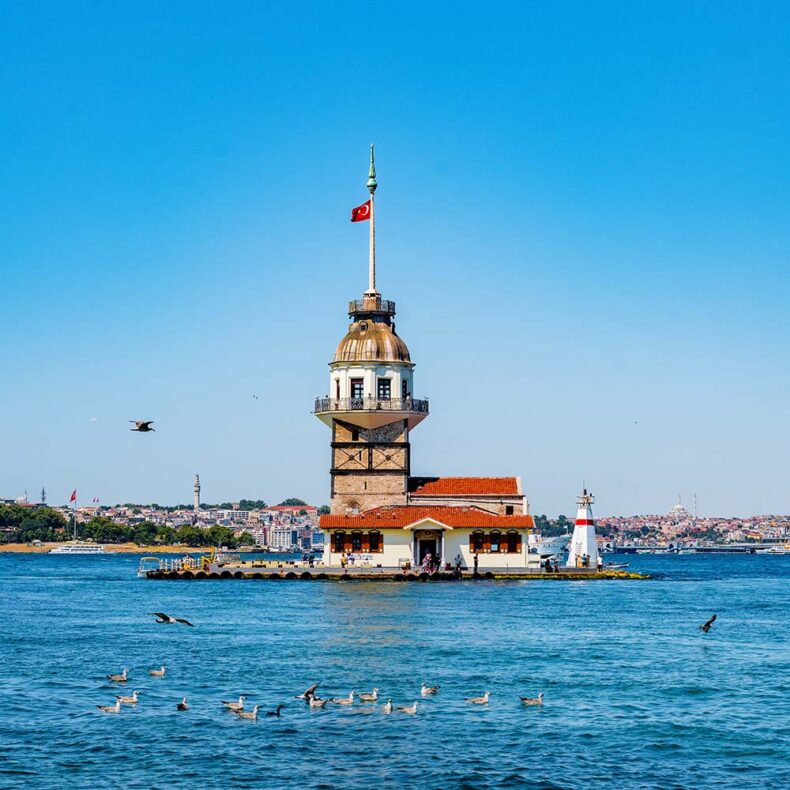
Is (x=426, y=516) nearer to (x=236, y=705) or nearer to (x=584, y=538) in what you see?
(x=584, y=538)

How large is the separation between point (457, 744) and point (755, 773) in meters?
5.71

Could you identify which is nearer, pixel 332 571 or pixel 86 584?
pixel 332 571

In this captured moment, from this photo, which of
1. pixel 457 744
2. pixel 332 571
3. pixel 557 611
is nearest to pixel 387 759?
pixel 457 744

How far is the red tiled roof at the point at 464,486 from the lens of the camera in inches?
3265

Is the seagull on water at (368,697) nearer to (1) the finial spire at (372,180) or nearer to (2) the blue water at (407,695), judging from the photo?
(2) the blue water at (407,695)

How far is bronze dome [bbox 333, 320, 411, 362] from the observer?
273ft

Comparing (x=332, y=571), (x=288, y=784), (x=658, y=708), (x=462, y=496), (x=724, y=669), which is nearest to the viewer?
(x=288, y=784)

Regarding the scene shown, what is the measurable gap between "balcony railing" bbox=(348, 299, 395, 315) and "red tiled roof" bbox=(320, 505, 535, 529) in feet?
43.8

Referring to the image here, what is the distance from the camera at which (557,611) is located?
54688 mm

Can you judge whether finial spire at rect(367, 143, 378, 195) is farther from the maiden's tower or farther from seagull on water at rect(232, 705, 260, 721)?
seagull on water at rect(232, 705, 260, 721)

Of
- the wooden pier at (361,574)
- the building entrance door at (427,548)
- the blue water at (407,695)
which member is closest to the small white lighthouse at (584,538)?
the wooden pier at (361,574)

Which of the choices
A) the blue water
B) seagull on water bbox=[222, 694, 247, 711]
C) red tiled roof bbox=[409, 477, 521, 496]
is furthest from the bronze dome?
seagull on water bbox=[222, 694, 247, 711]

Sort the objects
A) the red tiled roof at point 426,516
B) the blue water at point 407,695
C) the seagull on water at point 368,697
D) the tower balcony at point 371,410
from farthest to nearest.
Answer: the tower balcony at point 371,410
the red tiled roof at point 426,516
the seagull on water at point 368,697
the blue water at point 407,695

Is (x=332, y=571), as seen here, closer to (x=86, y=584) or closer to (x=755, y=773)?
(x=86, y=584)
